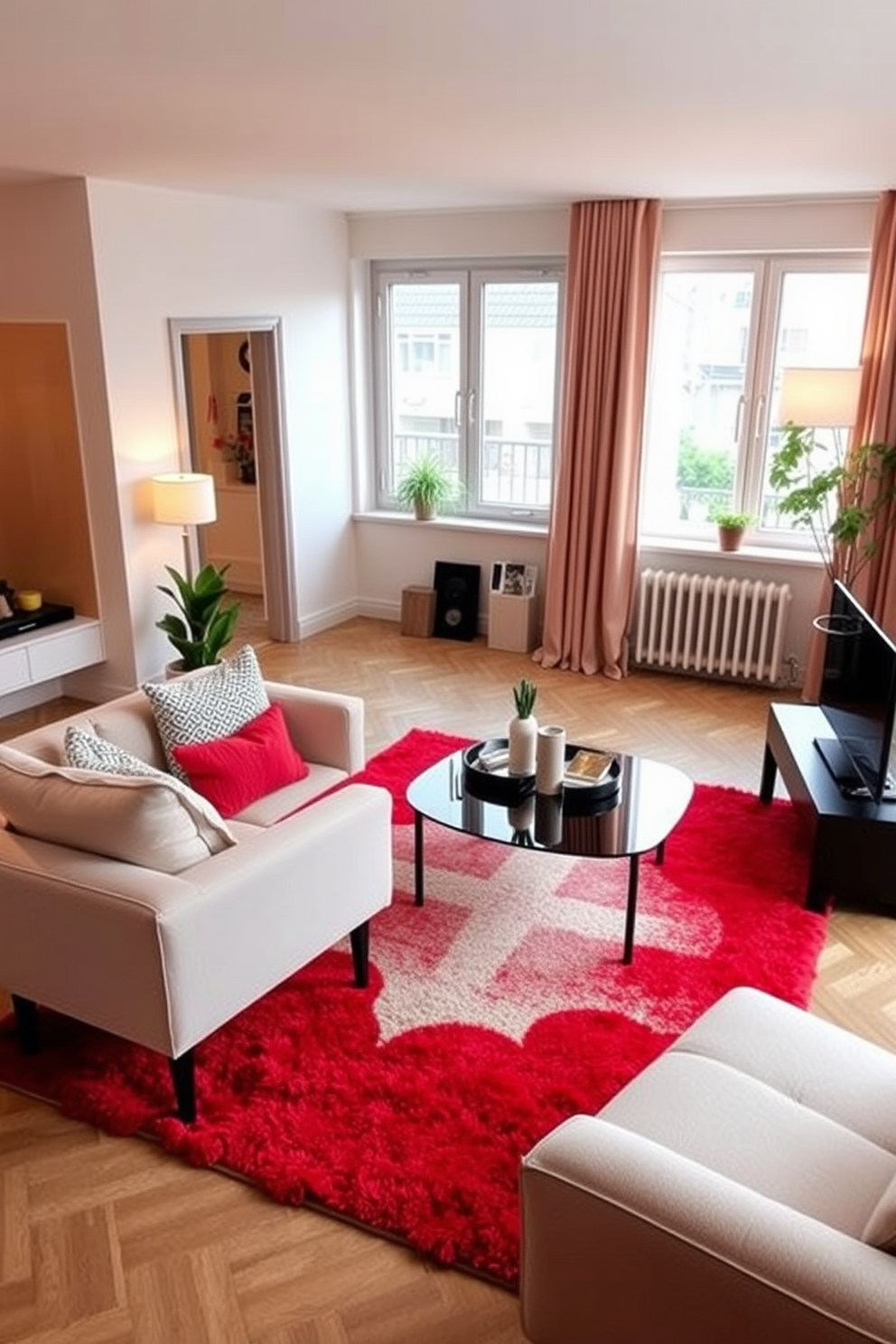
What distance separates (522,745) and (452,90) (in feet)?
6.26

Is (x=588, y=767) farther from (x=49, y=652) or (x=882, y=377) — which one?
(x=49, y=652)

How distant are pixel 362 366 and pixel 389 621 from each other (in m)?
1.63

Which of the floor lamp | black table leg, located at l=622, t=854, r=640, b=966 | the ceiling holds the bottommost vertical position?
black table leg, located at l=622, t=854, r=640, b=966

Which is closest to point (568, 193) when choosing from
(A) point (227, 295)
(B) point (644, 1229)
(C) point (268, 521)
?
(A) point (227, 295)

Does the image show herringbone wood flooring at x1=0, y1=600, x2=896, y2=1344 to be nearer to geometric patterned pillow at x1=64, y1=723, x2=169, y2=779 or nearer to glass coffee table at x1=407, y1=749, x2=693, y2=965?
glass coffee table at x1=407, y1=749, x2=693, y2=965

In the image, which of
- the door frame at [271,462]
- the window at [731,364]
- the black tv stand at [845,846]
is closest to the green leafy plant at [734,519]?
the window at [731,364]

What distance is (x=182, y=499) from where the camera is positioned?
4879 mm

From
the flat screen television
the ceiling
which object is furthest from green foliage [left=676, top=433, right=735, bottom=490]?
the flat screen television

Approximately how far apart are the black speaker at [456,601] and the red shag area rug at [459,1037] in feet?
9.08

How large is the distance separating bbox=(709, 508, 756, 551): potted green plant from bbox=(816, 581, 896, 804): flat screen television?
5.24ft

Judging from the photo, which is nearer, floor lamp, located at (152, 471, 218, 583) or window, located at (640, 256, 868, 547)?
floor lamp, located at (152, 471, 218, 583)

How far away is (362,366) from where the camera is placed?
255 inches

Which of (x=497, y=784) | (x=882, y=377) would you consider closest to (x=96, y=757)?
(x=497, y=784)

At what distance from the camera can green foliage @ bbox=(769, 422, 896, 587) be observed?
4.79 metres
